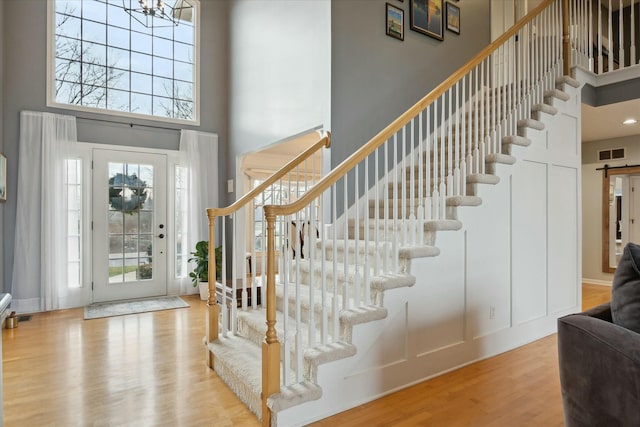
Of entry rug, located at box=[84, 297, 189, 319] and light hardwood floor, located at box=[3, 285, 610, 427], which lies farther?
entry rug, located at box=[84, 297, 189, 319]

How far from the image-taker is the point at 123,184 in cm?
518

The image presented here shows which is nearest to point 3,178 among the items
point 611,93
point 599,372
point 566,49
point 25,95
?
point 25,95

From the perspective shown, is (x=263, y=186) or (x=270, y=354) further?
(x=263, y=186)

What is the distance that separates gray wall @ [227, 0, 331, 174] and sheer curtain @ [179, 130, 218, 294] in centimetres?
38

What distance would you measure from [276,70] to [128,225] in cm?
290

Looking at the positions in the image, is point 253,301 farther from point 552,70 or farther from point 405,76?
point 552,70

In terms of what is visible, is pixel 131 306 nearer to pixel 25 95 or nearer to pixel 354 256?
pixel 25 95

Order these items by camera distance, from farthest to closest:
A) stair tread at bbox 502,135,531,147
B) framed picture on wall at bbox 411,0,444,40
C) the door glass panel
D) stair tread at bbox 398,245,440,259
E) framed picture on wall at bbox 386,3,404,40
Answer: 1. the door glass panel
2. framed picture on wall at bbox 411,0,444,40
3. framed picture on wall at bbox 386,3,404,40
4. stair tread at bbox 502,135,531,147
5. stair tread at bbox 398,245,440,259

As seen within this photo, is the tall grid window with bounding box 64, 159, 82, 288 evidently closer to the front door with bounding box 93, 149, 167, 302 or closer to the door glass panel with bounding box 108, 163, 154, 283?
the front door with bounding box 93, 149, 167, 302

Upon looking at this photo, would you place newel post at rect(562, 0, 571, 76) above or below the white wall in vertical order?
above

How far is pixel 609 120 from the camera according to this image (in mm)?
4770

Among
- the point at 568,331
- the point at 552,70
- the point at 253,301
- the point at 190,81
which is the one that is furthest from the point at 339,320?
the point at 190,81

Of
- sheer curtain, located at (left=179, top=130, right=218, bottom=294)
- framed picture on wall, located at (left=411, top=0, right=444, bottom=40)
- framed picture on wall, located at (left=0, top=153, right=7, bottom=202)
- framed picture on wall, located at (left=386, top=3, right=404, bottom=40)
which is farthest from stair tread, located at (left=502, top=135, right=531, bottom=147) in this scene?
framed picture on wall, located at (left=0, top=153, right=7, bottom=202)

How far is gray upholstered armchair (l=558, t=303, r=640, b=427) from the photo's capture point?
1.28 metres
